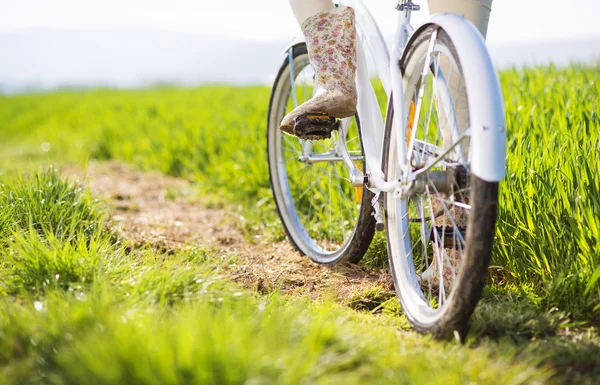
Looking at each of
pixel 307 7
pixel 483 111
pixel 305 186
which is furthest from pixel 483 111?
pixel 305 186

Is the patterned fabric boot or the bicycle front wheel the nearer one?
the bicycle front wheel

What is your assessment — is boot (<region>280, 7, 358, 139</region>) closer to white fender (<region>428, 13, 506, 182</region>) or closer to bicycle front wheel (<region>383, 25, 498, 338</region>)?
bicycle front wheel (<region>383, 25, 498, 338</region>)

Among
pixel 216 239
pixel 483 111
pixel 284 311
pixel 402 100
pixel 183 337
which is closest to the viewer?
pixel 183 337

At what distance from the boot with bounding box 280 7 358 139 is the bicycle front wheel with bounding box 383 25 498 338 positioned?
221 mm

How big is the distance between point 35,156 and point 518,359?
6.47m

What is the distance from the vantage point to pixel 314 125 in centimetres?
238

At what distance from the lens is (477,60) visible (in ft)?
5.44

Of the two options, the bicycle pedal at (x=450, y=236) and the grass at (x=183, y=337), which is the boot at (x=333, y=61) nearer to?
the bicycle pedal at (x=450, y=236)

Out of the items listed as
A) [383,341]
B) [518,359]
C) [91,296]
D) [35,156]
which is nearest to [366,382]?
[383,341]

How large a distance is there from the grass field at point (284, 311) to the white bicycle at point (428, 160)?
156 mm

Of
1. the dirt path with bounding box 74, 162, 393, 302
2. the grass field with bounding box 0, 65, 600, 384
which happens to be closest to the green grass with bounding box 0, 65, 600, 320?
the grass field with bounding box 0, 65, 600, 384

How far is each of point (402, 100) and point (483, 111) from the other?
0.47m

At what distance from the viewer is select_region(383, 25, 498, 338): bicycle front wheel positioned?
1615 mm

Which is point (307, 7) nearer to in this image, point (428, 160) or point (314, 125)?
point (314, 125)
